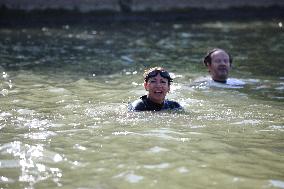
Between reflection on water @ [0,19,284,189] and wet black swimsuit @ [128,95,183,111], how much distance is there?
9.5 inches

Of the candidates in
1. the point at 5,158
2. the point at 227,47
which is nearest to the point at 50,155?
the point at 5,158

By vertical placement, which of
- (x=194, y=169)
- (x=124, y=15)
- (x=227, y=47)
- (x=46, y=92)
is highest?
(x=124, y=15)

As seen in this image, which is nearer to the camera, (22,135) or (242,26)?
(22,135)

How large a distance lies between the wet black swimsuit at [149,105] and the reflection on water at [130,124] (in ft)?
0.79

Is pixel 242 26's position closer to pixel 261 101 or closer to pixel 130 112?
pixel 261 101

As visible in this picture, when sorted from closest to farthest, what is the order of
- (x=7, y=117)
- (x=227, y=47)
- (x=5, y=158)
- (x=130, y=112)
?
1. (x=5, y=158)
2. (x=7, y=117)
3. (x=130, y=112)
4. (x=227, y=47)

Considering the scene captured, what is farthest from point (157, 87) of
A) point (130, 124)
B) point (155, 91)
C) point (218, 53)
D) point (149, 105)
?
point (218, 53)

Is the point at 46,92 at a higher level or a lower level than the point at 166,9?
lower

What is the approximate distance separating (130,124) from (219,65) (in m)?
4.78

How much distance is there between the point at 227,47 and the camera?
18.3 meters

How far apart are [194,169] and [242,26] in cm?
2144

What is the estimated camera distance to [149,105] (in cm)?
874

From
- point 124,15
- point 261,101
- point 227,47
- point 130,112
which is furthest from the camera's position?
point 124,15

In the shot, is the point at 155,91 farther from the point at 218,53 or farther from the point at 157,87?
the point at 218,53
